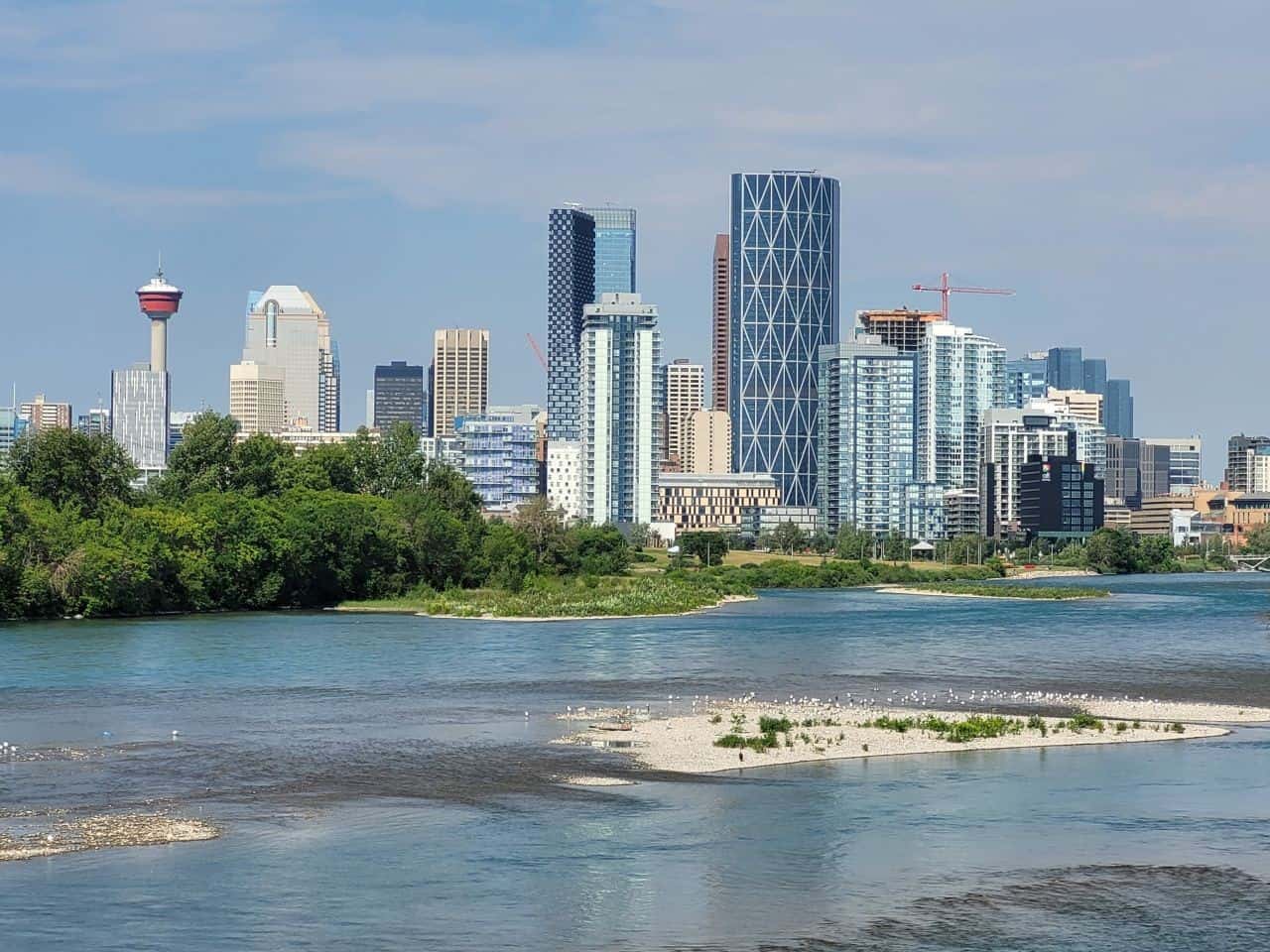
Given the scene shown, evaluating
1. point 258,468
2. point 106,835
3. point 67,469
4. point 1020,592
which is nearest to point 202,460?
point 258,468

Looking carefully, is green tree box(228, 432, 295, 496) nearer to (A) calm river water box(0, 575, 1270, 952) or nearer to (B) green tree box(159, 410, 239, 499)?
(B) green tree box(159, 410, 239, 499)

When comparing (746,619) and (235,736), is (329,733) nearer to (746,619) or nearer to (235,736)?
(235,736)

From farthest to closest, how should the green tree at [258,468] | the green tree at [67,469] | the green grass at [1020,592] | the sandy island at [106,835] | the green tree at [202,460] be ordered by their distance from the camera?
the green grass at [1020,592]
the green tree at [258,468]
the green tree at [202,460]
the green tree at [67,469]
the sandy island at [106,835]

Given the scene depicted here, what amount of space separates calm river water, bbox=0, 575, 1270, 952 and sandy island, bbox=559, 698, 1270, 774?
1440 millimetres

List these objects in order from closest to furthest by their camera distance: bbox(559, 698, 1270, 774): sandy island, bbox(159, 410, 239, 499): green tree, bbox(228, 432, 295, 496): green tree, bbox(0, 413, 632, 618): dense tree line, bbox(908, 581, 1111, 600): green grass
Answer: bbox(559, 698, 1270, 774): sandy island
bbox(0, 413, 632, 618): dense tree line
bbox(159, 410, 239, 499): green tree
bbox(228, 432, 295, 496): green tree
bbox(908, 581, 1111, 600): green grass

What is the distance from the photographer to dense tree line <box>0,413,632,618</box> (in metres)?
111

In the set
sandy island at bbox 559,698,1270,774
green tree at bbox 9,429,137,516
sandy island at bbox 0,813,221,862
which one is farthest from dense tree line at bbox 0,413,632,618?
sandy island at bbox 0,813,221,862

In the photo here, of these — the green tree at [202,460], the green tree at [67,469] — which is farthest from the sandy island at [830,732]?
the green tree at [202,460]

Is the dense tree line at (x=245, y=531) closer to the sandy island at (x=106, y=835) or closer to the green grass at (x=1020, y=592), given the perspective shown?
the green grass at (x=1020, y=592)

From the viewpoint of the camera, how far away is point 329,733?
55.4m

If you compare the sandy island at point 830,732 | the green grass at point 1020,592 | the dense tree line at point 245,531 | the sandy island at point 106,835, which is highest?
the dense tree line at point 245,531

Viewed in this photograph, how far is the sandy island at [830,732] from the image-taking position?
4972 centimetres

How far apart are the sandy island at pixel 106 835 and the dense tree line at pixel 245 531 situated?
72.1 m

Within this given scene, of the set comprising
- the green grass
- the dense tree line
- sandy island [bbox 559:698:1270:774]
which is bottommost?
the green grass
